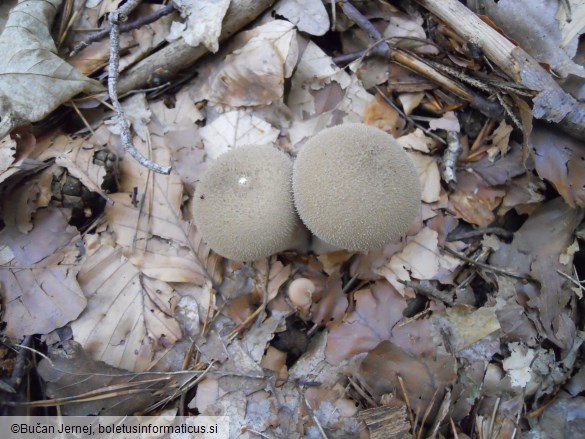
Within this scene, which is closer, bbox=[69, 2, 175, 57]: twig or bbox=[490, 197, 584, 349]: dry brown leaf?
bbox=[490, 197, 584, 349]: dry brown leaf

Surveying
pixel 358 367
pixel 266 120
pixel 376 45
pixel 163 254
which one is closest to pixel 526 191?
pixel 376 45

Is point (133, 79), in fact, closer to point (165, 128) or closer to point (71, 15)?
point (165, 128)

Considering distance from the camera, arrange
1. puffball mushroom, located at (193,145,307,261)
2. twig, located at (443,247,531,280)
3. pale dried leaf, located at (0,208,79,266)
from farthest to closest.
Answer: twig, located at (443,247,531,280) → pale dried leaf, located at (0,208,79,266) → puffball mushroom, located at (193,145,307,261)

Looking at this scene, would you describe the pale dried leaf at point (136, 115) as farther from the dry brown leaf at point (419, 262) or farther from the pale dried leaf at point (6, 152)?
the dry brown leaf at point (419, 262)

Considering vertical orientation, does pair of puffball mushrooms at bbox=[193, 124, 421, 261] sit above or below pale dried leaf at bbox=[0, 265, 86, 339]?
above

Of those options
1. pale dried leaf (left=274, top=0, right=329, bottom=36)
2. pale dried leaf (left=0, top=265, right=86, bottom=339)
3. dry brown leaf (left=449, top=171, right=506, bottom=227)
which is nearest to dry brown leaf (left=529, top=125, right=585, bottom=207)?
dry brown leaf (left=449, top=171, right=506, bottom=227)

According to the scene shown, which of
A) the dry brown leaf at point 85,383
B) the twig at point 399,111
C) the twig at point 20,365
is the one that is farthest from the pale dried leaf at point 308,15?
the twig at point 20,365

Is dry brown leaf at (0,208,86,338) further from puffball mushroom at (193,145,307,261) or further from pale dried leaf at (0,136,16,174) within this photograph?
puffball mushroom at (193,145,307,261)
